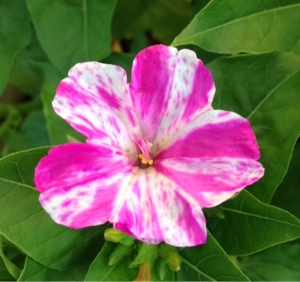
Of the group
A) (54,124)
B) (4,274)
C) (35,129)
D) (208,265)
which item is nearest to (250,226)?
(208,265)

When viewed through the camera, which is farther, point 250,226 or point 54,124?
point 54,124

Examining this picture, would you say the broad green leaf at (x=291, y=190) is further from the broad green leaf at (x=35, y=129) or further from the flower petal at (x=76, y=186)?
the broad green leaf at (x=35, y=129)

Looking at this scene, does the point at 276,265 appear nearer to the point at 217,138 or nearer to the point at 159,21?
the point at 217,138

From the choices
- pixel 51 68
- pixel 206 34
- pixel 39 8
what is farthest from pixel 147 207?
pixel 51 68

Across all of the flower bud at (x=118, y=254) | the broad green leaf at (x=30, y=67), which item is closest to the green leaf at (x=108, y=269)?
the flower bud at (x=118, y=254)

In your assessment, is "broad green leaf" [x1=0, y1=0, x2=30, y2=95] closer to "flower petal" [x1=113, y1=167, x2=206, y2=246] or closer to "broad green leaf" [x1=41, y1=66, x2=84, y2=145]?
"broad green leaf" [x1=41, y1=66, x2=84, y2=145]

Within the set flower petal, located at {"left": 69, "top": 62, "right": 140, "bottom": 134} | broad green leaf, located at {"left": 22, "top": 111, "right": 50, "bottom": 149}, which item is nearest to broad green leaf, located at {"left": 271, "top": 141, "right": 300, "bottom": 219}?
flower petal, located at {"left": 69, "top": 62, "right": 140, "bottom": 134}

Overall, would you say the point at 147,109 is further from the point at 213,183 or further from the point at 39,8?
the point at 39,8
